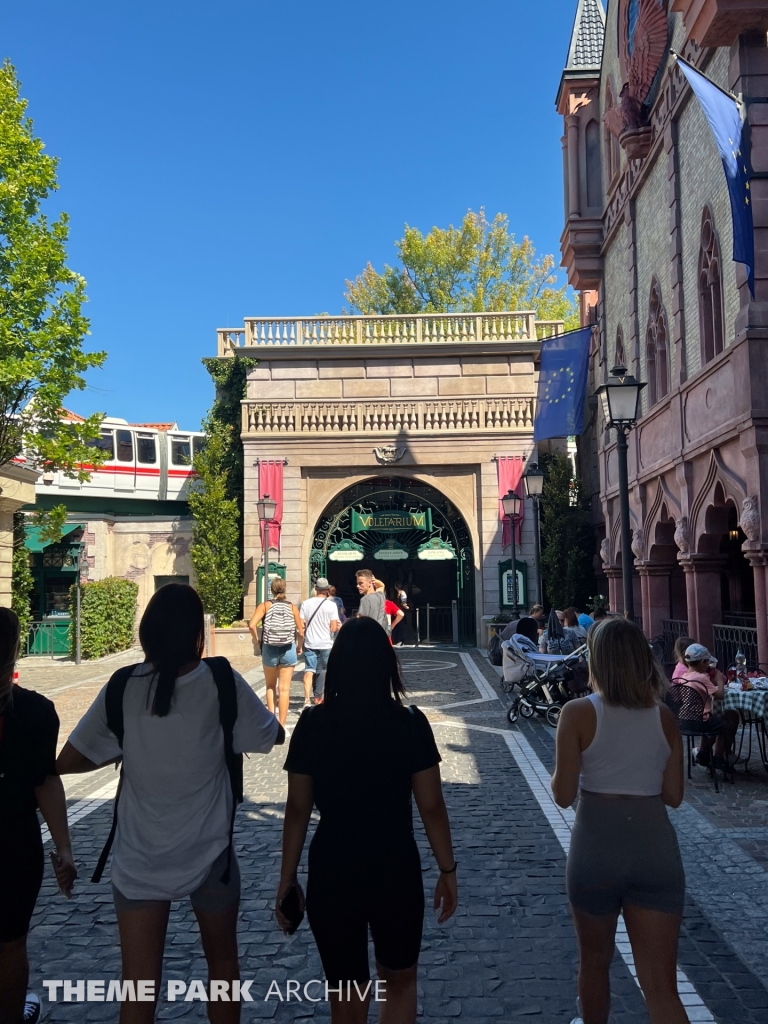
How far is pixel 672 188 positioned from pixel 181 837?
44.6 ft

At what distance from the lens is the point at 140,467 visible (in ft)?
97.8

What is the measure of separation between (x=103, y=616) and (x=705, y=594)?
600 inches

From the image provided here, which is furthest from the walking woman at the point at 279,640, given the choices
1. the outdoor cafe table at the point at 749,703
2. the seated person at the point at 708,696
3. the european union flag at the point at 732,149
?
the european union flag at the point at 732,149

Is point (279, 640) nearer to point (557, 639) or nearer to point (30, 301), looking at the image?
point (557, 639)

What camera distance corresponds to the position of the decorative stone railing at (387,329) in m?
24.8

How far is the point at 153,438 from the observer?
1185 inches

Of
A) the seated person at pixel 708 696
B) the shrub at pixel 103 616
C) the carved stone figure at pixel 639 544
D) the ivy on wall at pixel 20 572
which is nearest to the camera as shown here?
the seated person at pixel 708 696

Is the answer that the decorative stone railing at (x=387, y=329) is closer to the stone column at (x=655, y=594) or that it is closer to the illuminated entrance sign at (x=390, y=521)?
the illuminated entrance sign at (x=390, y=521)

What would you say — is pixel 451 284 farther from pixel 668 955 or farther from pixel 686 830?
pixel 668 955

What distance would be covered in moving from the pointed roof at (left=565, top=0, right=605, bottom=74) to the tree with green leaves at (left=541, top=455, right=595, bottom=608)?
1002 cm

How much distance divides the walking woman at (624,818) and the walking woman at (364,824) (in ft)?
1.78

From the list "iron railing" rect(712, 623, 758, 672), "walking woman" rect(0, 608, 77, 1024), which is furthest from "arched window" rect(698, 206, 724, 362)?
"walking woman" rect(0, 608, 77, 1024)

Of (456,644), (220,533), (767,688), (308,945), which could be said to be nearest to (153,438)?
(220,533)

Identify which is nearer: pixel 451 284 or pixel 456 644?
pixel 456 644
